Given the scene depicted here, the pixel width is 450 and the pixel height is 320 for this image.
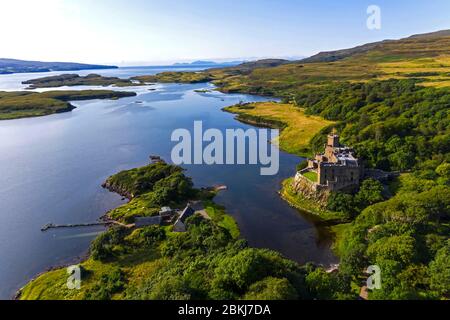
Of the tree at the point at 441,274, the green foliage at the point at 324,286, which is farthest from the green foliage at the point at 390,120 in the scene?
the green foliage at the point at 324,286

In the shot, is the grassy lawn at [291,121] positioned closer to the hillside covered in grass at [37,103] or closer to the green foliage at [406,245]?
the green foliage at [406,245]

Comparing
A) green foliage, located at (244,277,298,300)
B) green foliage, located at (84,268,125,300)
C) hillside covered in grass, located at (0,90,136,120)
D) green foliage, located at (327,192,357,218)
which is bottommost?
green foliage, located at (84,268,125,300)

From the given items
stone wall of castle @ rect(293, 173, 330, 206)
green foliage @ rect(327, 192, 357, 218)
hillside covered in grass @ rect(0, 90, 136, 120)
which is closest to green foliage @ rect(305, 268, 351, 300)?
green foliage @ rect(327, 192, 357, 218)

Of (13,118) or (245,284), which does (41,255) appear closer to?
(245,284)

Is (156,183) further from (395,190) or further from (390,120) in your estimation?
(390,120)

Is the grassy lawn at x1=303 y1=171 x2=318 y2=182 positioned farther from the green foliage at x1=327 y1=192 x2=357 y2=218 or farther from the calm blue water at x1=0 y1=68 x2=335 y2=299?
the calm blue water at x1=0 y1=68 x2=335 y2=299
